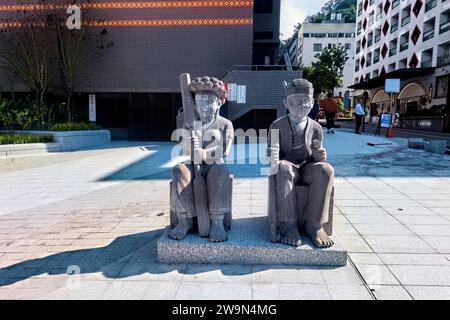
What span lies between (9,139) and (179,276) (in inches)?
366

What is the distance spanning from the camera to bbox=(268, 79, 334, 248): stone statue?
3.21m

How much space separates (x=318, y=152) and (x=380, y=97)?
36194mm

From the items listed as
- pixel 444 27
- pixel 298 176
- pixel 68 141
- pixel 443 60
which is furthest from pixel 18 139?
pixel 444 27

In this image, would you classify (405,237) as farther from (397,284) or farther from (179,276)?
(179,276)

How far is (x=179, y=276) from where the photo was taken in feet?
9.78

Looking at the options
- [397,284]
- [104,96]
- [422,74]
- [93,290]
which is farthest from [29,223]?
[422,74]

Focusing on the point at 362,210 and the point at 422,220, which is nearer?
the point at 422,220

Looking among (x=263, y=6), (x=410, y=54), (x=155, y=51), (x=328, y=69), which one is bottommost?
(x=155, y=51)

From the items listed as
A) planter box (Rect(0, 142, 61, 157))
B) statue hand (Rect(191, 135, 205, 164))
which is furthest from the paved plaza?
planter box (Rect(0, 142, 61, 157))

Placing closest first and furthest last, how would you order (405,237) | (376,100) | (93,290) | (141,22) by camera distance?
(93,290) → (405,237) → (141,22) → (376,100)

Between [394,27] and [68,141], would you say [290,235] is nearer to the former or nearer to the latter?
[68,141]

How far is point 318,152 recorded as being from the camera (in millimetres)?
3357

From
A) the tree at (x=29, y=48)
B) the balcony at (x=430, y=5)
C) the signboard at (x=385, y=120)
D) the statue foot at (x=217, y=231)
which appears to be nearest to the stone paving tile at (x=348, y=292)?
the statue foot at (x=217, y=231)
